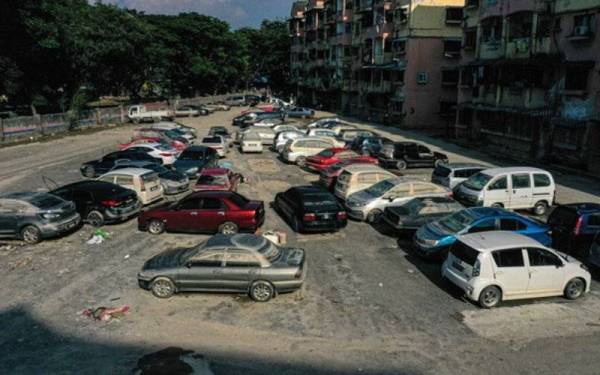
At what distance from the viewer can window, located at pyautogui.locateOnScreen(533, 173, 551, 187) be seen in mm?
21375

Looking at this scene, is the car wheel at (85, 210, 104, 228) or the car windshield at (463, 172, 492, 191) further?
the car windshield at (463, 172, 492, 191)

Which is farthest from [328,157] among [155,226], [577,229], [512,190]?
[577,229]

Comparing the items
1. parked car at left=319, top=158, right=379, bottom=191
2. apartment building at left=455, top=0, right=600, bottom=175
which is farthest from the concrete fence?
apartment building at left=455, top=0, right=600, bottom=175

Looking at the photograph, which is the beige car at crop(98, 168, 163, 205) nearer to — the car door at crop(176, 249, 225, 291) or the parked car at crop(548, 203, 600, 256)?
the car door at crop(176, 249, 225, 291)

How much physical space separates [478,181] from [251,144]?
62.9 ft

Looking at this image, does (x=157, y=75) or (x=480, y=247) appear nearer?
(x=480, y=247)

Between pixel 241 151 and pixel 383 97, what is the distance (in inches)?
1026

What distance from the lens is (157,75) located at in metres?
85.2

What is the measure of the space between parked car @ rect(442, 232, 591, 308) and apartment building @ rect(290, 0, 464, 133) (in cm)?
3353

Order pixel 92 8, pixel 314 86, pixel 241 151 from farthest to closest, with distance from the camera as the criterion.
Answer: pixel 314 86, pixel 92 8, pixel 241 151

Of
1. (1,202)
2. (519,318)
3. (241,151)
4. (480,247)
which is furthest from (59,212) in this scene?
(241,151)

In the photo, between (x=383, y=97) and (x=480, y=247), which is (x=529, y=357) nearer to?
(x=480, y=247)

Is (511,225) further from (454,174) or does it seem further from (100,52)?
(100,52)

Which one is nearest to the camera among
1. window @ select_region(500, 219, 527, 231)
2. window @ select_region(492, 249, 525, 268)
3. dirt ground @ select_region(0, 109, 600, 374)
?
dirt ground @ select_region(0, 109, 600, 374)
